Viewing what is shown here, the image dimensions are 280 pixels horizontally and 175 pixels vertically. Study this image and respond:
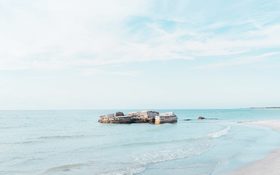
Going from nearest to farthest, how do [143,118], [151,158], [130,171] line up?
[130,171], [151,158], [143,118]

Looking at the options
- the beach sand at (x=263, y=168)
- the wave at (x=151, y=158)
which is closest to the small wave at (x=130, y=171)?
the wave at (x=151, y=158)

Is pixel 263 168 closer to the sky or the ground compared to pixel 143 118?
closer to the ground

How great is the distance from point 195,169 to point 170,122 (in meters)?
55.5

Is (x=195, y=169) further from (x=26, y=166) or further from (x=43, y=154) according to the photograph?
(x=43, y=154)

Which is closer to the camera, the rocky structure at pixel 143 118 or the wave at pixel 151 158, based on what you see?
the wave at pixel 151 158

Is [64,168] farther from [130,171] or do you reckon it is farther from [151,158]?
[151,158]

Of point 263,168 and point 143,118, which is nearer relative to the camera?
point 263,168

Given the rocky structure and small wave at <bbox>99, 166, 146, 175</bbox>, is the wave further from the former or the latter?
the rocky structure

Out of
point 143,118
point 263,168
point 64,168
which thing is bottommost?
point 64,168

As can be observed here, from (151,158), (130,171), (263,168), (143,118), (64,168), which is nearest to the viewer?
(263,168)

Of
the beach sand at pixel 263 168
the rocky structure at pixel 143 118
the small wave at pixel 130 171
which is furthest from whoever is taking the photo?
the rocky structure at pixel 143 118

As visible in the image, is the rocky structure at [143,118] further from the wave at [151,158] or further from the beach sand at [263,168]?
the beach sand at [263,168]

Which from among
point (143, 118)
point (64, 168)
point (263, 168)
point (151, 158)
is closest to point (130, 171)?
point (64, 168)

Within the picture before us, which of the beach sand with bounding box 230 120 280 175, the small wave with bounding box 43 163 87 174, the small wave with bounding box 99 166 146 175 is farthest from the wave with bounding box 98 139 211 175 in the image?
the beach sand with bounding box 230 120 280 175
